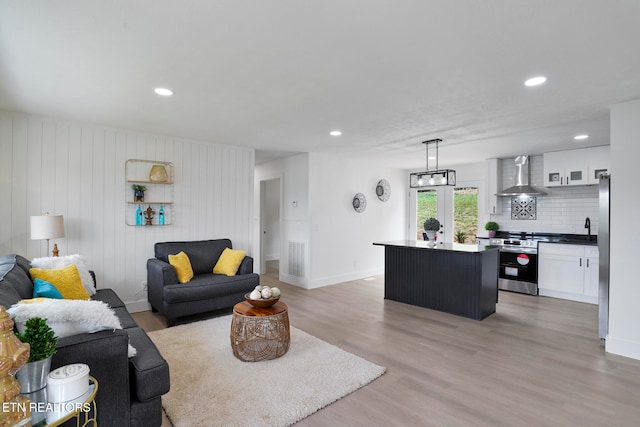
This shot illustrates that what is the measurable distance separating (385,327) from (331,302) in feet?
4.09

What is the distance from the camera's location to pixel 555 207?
592 centimetres

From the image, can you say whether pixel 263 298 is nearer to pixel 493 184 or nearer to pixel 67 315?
pixel 67 315

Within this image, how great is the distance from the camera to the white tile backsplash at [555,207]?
18.2ft

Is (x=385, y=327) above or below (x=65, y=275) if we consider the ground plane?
below

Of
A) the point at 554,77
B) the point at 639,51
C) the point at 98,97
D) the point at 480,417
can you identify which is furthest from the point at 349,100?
the point at 480,417

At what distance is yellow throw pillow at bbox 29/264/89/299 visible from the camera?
112 inches

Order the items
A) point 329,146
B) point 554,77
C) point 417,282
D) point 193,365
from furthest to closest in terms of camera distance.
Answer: point 329,146 → point 417,282 → point 193,365 → point 554,77

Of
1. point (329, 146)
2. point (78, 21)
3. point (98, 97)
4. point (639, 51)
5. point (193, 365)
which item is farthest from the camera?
point (329, 146)

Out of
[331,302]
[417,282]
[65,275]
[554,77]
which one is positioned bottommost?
[331,302]

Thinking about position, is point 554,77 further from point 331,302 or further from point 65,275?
point 65,275

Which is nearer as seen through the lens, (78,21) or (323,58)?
(78,21)

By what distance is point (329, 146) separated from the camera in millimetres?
5438

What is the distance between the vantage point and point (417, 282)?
479 cm

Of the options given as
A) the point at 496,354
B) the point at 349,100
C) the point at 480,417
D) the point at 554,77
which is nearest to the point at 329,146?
the point at 349,100
